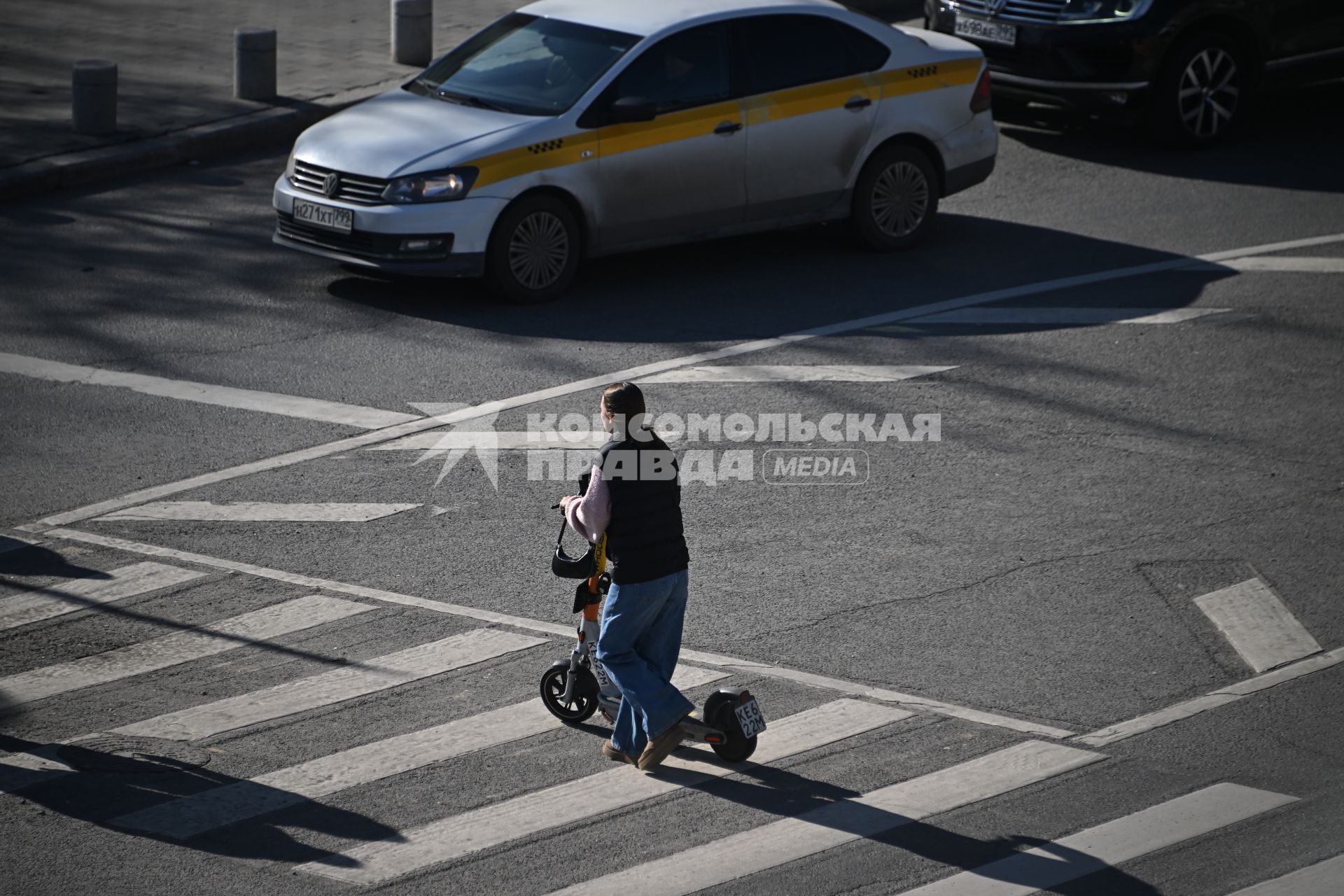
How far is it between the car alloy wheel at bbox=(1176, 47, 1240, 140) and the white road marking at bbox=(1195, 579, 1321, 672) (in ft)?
28.3

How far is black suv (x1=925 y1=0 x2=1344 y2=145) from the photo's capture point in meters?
15.1

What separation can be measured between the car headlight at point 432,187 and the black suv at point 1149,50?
6.38 m

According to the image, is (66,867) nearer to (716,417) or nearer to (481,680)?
(481,680)

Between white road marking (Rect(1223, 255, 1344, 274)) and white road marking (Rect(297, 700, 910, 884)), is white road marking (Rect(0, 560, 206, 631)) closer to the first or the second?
white road marking (Rect(297, 700, 910, 884))

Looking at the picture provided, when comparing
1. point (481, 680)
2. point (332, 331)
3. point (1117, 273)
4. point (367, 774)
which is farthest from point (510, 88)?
point (367, 774)

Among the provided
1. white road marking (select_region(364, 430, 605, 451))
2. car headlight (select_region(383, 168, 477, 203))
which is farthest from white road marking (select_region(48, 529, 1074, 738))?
car headlight (select_region(383, 168, 477, 203))

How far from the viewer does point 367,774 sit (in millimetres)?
6270

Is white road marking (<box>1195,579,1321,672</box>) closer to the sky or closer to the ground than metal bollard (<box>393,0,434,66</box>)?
closer to the ground

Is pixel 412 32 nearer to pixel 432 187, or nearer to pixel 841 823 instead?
pixel 432 187

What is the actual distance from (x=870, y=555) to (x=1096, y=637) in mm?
1244

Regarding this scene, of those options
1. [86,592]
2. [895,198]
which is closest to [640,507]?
[86,592]

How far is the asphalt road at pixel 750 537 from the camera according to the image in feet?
19.5

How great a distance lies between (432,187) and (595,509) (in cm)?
553

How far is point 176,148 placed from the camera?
48.0 feet
